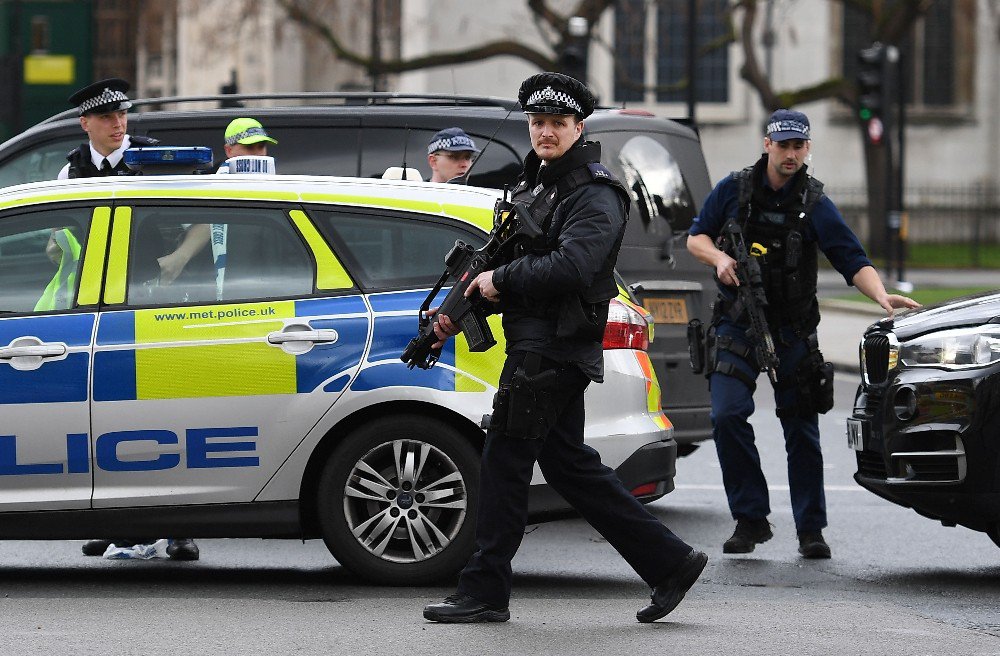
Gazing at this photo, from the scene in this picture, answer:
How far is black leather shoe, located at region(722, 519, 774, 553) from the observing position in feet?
26.2

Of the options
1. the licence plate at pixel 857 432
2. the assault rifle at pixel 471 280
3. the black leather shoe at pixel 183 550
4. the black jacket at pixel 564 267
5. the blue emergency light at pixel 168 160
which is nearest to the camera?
the black jacket at pixel 564 267

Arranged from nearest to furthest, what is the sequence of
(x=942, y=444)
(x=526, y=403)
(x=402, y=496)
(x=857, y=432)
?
1. (x=526, y=403)
2. (x=402, y=496)
3. (x=942, y=444)
4. (x=857, y=432)

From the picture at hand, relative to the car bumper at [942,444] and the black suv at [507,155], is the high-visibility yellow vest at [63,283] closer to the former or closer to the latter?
the black suv at [507,155]

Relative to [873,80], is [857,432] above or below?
below

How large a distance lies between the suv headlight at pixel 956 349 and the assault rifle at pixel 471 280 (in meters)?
1.95

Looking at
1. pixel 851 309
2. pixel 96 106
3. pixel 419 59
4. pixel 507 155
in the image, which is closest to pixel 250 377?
pixel 96 106

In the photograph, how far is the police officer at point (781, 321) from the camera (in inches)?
Answer: 313

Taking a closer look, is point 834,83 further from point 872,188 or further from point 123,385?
point 123,385

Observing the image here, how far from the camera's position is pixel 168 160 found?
7715 mm

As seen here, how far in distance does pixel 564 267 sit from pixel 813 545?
105 inches

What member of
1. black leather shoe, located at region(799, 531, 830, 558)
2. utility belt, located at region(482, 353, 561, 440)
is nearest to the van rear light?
utility belt, located at region(482, 353, 561, 440)

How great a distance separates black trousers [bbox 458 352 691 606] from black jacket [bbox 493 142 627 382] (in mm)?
71

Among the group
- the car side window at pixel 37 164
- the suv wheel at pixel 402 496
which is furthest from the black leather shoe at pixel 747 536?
the car side window at pixel 37 164

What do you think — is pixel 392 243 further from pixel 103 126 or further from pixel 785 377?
pixel 103 126
